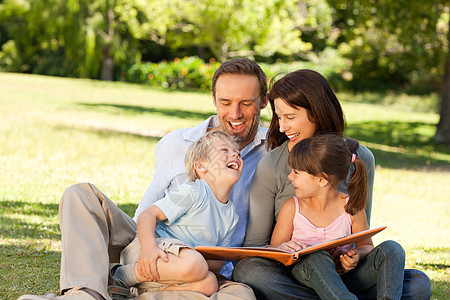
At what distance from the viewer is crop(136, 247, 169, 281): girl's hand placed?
3.11 metres

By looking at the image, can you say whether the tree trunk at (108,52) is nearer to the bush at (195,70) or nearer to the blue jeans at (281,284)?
the bush at (195,70)

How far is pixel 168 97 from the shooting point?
22391mm

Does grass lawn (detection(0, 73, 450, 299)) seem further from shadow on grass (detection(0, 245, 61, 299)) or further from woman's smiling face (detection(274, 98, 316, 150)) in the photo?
woman's smiling face (detection(274, 98, 316, 150))

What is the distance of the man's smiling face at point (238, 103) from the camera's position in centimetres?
394

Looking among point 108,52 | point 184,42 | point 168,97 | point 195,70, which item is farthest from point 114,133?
point 108,52

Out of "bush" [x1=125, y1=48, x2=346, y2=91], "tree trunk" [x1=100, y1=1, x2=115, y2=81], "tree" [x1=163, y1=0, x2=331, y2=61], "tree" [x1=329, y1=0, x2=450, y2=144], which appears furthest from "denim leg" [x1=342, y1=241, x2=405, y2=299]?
"tree trunk" [x1=100, y1=1, x2=115, y2=81]

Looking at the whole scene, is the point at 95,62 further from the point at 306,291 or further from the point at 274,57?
the point at 306,291

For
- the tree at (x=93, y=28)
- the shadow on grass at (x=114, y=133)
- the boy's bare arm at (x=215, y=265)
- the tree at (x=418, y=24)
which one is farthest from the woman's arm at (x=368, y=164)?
the tree at (x=93, y=28)

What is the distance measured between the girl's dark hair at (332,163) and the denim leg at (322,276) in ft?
1.31

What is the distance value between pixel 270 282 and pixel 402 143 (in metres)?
12.7

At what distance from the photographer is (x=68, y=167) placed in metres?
A: 8.61

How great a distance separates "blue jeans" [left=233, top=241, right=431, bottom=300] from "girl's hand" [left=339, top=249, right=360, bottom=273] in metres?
0.14

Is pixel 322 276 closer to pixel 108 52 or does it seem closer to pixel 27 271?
pixel 27 271

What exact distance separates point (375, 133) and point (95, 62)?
17.3 meters
